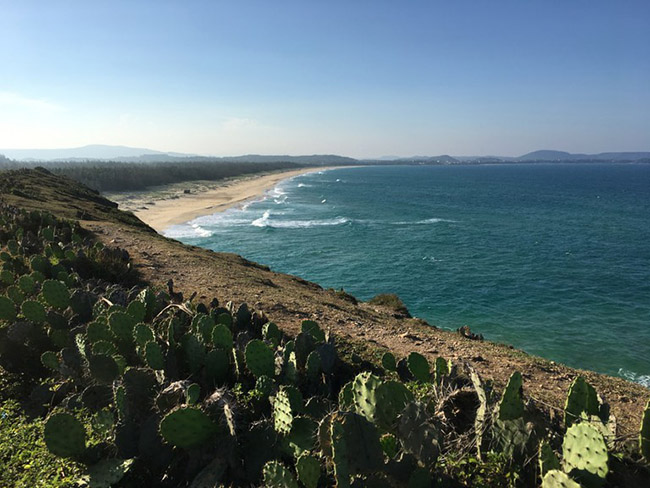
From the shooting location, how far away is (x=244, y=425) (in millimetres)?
4012

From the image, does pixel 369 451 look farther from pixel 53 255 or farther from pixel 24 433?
pixel 53 255

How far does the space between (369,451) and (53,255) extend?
1103 centimetres

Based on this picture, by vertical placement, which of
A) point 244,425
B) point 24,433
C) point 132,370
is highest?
point 132,370

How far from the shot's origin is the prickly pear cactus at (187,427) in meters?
3.52

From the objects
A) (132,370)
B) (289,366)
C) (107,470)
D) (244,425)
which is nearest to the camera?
(107,470)

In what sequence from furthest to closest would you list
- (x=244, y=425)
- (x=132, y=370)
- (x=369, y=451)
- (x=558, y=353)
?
(x=558, y=353) → (x=132, y=370) → (x=244, y=425) → (x=369, y=451)

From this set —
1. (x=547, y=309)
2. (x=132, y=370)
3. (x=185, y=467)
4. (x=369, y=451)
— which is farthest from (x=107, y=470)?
(x=547, y=309)

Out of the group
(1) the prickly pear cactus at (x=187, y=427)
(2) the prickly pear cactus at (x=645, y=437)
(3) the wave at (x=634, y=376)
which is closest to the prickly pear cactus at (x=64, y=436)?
(1) the prickly pear cactus at (x=187, y=427)

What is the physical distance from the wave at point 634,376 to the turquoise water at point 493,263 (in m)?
0.06

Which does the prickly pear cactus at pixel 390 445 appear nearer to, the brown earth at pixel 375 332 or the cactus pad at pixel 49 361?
the brown earth at pixel 375 332

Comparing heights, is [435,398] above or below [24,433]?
above

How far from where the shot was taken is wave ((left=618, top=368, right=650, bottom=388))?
16289 mm

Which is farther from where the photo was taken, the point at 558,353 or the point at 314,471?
the point at 558,353

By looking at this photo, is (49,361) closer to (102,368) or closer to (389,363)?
(102,368)
